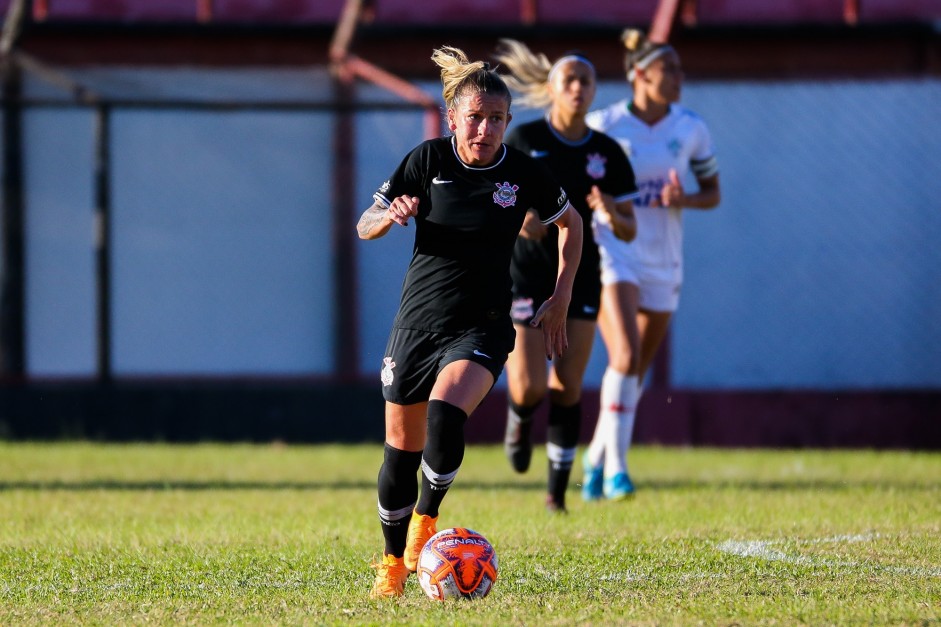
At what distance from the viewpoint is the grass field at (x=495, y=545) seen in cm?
489

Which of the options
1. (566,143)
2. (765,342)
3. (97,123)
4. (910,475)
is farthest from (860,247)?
(97,123)

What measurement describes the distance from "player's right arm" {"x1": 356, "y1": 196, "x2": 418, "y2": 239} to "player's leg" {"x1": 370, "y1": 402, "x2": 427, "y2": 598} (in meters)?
0.67

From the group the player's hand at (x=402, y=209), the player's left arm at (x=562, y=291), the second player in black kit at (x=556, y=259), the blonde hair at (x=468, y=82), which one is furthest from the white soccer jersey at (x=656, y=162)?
the player's hand at (x=402, y=209)

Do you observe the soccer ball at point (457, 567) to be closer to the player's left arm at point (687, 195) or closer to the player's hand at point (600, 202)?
the player's hand at point (600, 202)

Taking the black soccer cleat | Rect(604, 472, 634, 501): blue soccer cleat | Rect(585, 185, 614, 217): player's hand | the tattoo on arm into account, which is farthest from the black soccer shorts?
Rect(604, 472, 634, 501): blue soccer cleat

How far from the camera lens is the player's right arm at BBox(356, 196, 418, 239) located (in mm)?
5250

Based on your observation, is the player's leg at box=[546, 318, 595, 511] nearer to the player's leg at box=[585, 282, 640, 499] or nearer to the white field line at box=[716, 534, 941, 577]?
the player's leg at box=[585, 282, 640, 499]

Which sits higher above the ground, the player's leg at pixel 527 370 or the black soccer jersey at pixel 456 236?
the black soccer jersey at pixel 456 236

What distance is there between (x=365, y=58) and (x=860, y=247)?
4.86 meters

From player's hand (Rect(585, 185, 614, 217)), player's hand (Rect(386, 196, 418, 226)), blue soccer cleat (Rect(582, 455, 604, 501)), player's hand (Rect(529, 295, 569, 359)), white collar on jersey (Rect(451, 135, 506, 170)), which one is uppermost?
white collar on jersey (Rect(451, 135, 506, 170))

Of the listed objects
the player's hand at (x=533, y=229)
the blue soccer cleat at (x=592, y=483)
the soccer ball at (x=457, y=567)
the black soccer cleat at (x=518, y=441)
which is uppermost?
the player's hand at (x=533, y=229)

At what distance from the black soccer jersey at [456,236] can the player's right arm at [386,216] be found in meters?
0.07

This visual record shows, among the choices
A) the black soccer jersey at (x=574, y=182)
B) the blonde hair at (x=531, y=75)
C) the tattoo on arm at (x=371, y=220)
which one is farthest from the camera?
the blonde hair at (x=531, y=75)

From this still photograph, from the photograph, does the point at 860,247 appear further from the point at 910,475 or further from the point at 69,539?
the point at 69,539
